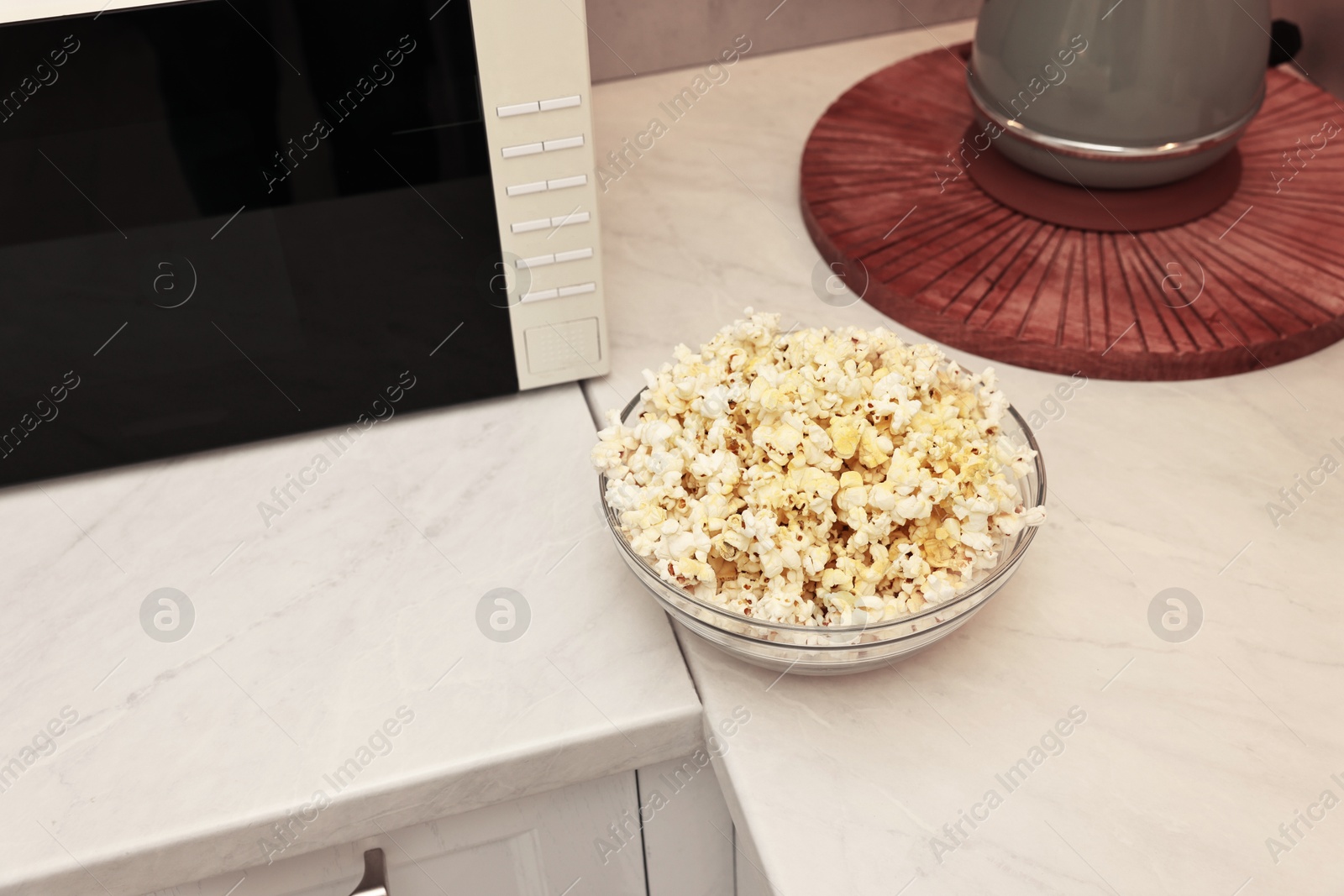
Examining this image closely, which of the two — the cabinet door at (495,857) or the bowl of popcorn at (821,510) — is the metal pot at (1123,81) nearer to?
the bowl of popcorn at (821,510)

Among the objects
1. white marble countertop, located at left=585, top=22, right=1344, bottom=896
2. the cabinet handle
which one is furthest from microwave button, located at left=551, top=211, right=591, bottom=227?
the cabinet handle

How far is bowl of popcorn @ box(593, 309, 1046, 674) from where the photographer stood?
57cm

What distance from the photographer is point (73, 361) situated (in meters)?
0.70

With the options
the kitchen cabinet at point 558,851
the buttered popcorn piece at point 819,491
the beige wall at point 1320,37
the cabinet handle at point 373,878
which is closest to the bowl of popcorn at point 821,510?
the buttered popcorn piece at point 819,491

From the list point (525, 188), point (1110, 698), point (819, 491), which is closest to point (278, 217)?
point (525, 188)

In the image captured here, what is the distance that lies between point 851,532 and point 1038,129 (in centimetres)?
43

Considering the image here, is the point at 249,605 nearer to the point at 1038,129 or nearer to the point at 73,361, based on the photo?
the point at 73,361

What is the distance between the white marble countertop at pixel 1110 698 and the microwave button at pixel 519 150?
0.69 ft

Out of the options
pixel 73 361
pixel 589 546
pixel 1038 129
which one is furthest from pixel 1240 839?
pixel 73 361

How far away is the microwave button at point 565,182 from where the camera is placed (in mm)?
707

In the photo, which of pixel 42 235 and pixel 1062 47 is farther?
pixel 1062 47

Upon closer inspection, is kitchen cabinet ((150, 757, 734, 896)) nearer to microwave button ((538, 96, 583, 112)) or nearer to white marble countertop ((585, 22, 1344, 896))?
white marble countertop ((585, 22, 1344, 896))

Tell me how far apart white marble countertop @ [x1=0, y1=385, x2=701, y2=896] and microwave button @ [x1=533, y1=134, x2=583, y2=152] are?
21 cm

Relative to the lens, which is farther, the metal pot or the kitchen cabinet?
the metal pot
